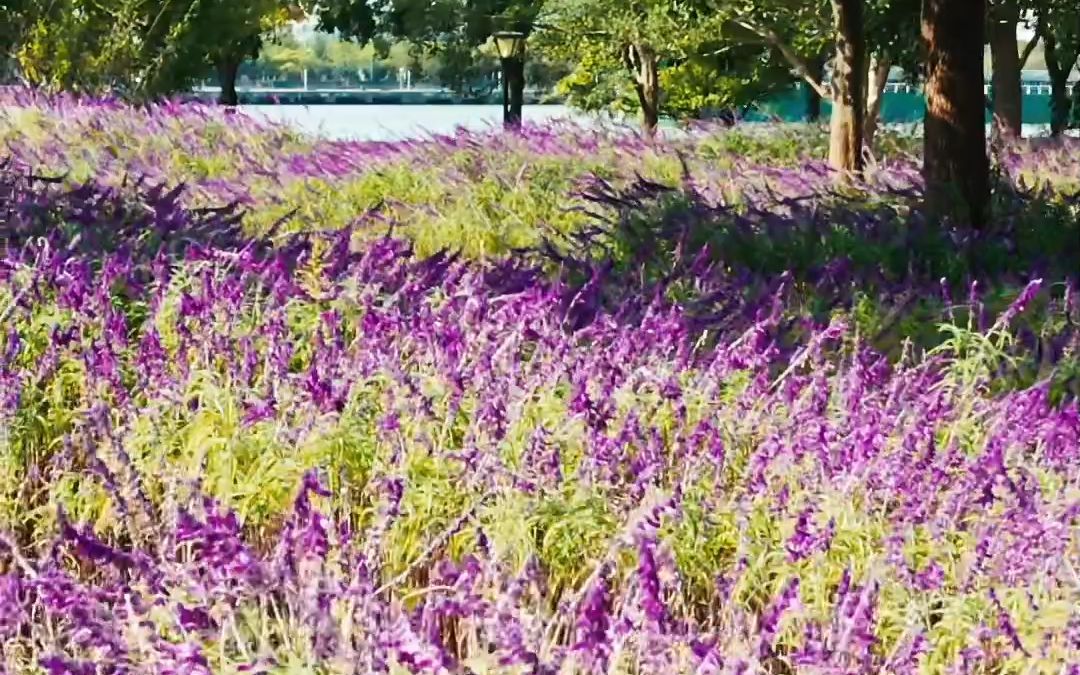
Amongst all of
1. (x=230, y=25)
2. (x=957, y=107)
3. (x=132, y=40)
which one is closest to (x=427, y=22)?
(x=230, y=25)

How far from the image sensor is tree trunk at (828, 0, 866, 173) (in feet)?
49.0

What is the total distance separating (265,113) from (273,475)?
13.8 meters

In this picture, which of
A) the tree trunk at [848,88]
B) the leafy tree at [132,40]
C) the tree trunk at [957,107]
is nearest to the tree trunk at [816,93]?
the leafy tree at [132,40]

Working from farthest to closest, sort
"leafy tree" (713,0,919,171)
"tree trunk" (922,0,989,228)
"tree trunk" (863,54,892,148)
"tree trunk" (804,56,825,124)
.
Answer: "tree trunk" (804,56,825,124) < "tree trunk" (863,54,892,148) < "leafy tree" (713,0,919,171) < "tree trunk" (922,0,989,228)

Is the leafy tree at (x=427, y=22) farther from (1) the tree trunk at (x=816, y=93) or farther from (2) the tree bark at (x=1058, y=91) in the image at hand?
(2) the tree bark at (x=1058, y=91)

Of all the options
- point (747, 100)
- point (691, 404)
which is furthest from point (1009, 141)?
point (747, 100)

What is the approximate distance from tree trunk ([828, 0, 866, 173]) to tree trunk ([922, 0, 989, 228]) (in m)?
5.38

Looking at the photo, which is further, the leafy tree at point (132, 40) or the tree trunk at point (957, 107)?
the leafy tree at point (132, 40)

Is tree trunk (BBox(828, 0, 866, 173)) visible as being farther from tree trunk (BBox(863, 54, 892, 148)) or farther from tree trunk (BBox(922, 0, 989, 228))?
tree trunk (BBox(863, 54, 892, 148))

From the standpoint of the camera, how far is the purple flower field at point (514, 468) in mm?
2668

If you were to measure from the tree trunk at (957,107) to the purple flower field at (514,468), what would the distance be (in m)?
2.42

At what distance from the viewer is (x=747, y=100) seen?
3931 centimetres

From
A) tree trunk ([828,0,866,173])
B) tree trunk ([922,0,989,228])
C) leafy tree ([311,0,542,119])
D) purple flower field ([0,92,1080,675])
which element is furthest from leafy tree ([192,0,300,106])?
purple flower field ([0,92,1080,675])

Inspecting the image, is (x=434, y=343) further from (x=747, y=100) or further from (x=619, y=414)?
(x=747, y=100)
